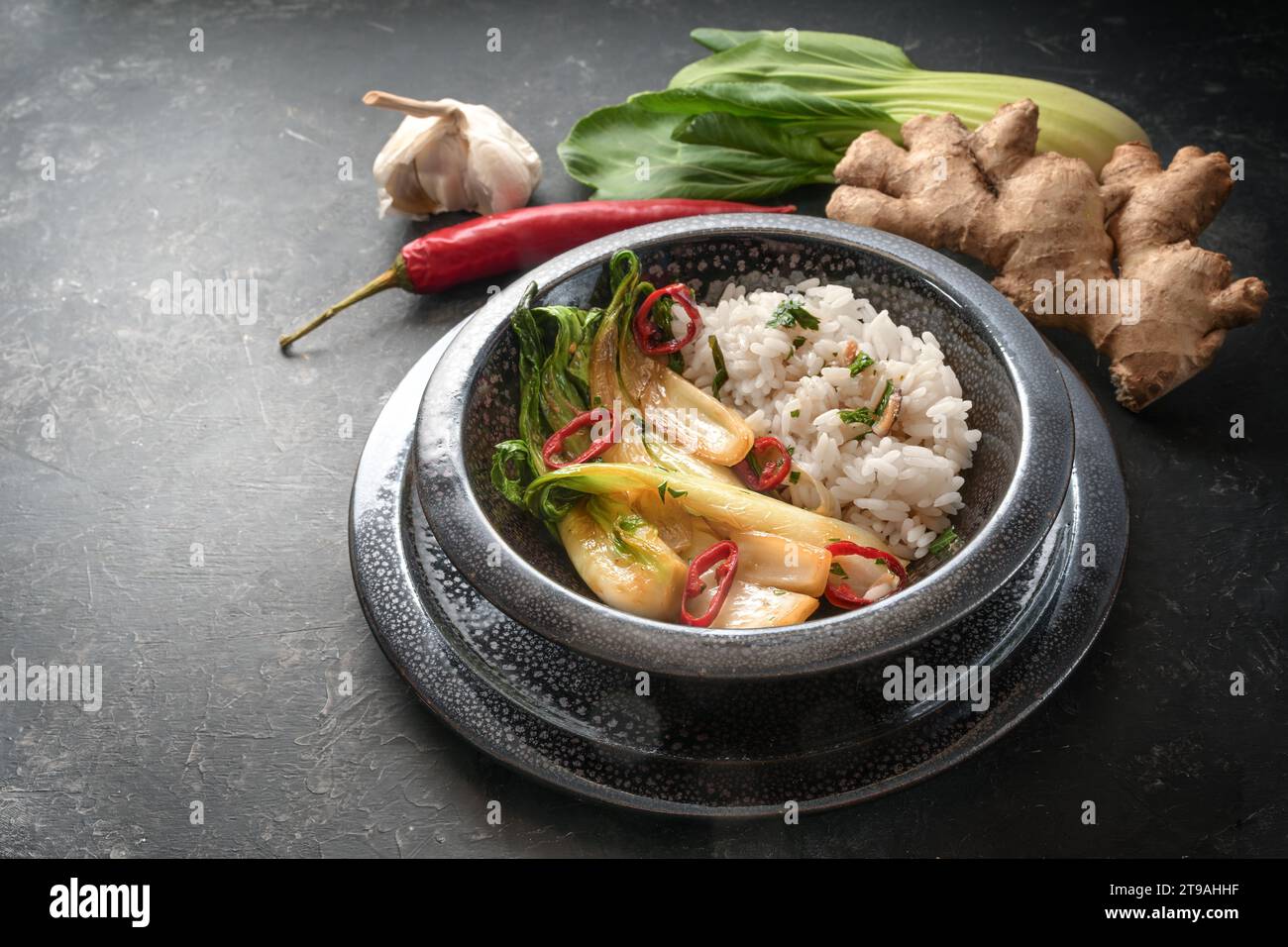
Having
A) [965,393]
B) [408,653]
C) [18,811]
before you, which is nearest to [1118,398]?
[965,393]

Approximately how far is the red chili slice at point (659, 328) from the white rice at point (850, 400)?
0.03 metres

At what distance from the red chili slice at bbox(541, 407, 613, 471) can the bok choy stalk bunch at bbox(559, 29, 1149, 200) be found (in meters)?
1.18

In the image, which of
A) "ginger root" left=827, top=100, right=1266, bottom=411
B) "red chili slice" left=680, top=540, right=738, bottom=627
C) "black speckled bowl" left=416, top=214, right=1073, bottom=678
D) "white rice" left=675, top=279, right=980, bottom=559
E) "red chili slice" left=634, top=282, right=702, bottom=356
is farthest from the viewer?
"ginger root" left=827, top=100, right=1266, bottom=411

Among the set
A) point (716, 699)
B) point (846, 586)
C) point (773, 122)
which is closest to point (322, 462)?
point (716, 699)

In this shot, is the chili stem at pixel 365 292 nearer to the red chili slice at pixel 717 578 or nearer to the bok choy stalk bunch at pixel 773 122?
the bok choy stalk bunch at pixel 773 122

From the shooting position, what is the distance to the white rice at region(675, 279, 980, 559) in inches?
97.8

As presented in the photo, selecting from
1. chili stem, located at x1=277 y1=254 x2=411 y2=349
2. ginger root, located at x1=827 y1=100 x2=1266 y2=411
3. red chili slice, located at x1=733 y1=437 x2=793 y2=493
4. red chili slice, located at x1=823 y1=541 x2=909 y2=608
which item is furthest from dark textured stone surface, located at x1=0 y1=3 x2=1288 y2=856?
red chili slice, located at x1=733 y1=437 x2=793 y2=493

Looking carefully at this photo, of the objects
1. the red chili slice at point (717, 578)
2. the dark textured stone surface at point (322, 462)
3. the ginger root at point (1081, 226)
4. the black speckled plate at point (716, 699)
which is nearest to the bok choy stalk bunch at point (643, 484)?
the red chili slice at point (717, 578)

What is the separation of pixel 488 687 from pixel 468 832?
0.27 m

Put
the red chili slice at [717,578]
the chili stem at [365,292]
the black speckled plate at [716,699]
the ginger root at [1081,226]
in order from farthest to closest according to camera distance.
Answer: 1. the chili stem at [365,292]
2. the ginger root at [1081,226]
3. the red chili slice at [717,578]
4. the black speckled plate at [716,699]

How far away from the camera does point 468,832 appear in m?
2.30

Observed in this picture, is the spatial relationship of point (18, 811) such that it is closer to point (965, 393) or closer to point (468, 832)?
point (468, 832)

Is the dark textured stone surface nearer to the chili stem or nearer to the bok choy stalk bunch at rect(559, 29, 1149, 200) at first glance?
the chili stem

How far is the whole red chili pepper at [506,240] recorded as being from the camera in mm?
3324
